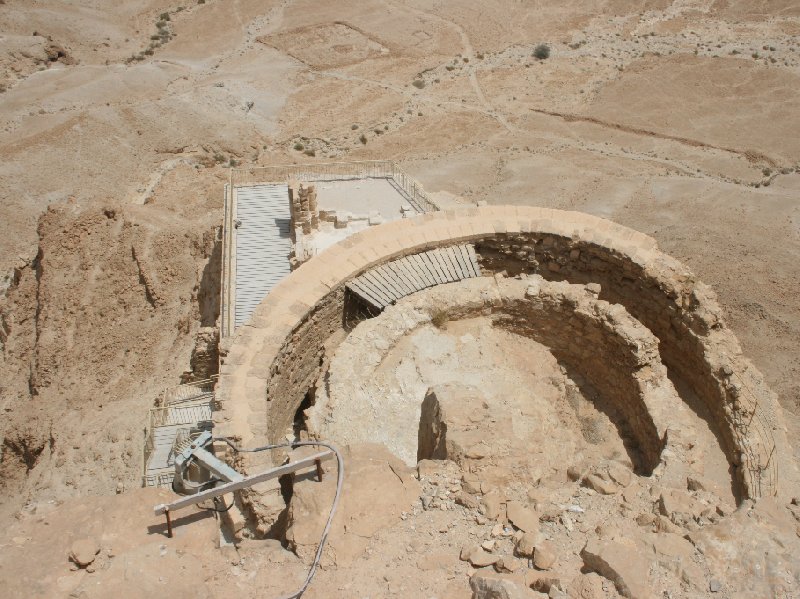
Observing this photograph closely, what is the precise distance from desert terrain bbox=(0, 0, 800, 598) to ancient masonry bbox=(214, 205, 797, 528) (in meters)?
0.72

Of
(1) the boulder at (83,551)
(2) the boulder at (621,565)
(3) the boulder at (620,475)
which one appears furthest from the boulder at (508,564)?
(1) the boulder at (83,551)

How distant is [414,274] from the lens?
44.3ft

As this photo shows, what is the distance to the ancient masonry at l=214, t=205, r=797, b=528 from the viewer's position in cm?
1060

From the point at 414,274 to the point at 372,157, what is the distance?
19.3 m

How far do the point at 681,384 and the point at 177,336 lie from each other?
13.7 m

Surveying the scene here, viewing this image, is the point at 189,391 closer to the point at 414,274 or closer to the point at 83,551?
the point at 414,274

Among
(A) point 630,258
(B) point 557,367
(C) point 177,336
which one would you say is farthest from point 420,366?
(C) point 177,336

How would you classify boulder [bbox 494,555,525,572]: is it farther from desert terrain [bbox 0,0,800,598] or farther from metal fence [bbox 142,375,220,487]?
metal fence [bbox 142,375,220,487]

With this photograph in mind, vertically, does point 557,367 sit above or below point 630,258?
below

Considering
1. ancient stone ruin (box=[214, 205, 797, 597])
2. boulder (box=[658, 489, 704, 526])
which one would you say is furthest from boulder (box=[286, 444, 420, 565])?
boulder (box=[658, 489, 704, 526])

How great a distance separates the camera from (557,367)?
508 inches

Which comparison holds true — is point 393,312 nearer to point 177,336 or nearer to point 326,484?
point 326,484

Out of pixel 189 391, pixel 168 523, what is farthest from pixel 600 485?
pixel 189 391

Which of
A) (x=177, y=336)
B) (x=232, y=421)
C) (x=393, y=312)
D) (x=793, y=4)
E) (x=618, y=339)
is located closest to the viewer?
(x=232, y=421)
